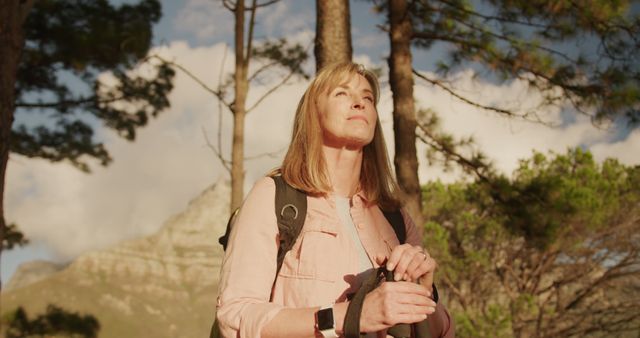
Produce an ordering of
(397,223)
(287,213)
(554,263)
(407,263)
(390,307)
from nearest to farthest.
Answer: (390,307)
(407,263)
(287,213)
(397,223)
(554,263)

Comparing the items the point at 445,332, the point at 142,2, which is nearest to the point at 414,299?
the point at 445,332

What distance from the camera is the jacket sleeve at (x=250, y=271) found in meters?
1.27

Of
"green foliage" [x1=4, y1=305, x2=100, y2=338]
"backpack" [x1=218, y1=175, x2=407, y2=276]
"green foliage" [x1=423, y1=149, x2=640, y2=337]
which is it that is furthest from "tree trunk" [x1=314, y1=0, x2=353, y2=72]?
"green foliage" [x1=4, y1=305, x2=100, y2=338]

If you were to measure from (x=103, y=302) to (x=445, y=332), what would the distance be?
6624 inches

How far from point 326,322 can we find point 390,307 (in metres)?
0.14

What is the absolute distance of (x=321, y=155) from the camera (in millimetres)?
1636

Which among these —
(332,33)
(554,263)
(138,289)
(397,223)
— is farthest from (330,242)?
(138,289)

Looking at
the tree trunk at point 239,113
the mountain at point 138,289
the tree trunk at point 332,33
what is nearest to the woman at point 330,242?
the tree trunk at point 332,33

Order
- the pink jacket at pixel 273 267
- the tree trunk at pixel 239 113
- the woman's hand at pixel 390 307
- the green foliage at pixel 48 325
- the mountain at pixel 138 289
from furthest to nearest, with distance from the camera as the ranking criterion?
the mountain at pixel 138 289 < the green foliage at pixel 48 325 < the tree trunk at pixel 239 113 < the pink jacket at pixel 273 267 < the woman's hand at pixel 390 307

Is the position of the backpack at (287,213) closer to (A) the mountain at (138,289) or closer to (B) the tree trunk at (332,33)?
(B) the tree trunk at (332,33)

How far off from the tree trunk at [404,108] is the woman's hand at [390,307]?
378 centimetres

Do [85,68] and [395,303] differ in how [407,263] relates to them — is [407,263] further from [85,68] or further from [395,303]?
[85,68]

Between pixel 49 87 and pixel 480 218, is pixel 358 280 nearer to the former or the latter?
pixel 49 87

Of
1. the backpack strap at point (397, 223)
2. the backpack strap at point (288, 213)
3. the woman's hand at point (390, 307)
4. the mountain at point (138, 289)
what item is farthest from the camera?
the mountain at point (138, 289)
